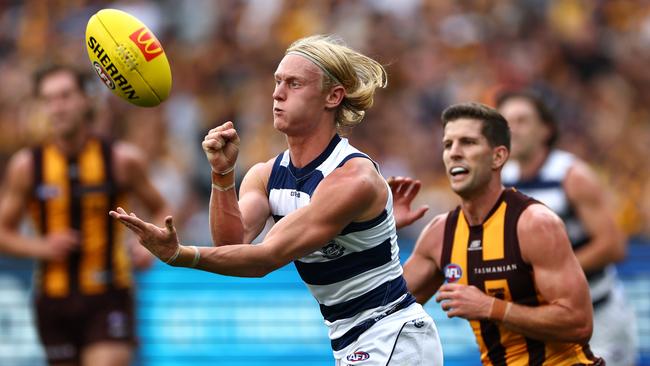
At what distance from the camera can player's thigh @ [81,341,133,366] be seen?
341 inches

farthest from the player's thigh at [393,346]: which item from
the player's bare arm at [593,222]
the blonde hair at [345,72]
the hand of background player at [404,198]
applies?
the player's bare arm at [593,222]

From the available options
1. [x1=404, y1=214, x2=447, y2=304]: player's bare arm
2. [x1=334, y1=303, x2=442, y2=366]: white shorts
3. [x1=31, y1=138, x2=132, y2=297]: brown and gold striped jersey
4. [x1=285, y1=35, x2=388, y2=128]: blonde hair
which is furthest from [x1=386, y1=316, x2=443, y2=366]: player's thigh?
[x1=31, y1=138, x2=132, y2=297]: brown and gold striped jersey

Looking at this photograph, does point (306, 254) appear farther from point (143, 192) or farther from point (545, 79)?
point (545, 79)

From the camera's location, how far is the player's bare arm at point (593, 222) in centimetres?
799

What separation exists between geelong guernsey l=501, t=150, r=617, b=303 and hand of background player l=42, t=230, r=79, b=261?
11.6ft

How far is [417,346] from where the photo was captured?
18.8 ft

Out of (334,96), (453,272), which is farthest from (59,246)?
(334,96)

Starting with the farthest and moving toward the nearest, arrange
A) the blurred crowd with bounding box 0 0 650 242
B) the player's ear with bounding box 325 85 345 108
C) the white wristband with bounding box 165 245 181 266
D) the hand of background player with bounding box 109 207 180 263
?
the blurred crowd with bounding box 0 0 650 242
the player's ear with bounding box 325 85 345 108
the white wristband with bounding box 165 245 181 266
the hand of background player with bounding box 109 207 180 263

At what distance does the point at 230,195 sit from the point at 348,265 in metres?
0.69

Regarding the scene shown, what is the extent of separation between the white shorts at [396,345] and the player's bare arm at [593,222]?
2572 mm

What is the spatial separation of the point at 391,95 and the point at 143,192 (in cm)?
591

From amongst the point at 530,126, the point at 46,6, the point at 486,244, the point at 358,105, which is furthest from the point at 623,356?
the point at 46,6

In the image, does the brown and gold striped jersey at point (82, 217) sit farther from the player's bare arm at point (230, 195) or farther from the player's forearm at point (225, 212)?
the player's forearm at point (225, 212)

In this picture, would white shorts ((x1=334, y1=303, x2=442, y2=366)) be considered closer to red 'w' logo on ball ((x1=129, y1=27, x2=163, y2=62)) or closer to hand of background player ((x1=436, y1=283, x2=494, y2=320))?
hand of background player ((x1=436, y1=283, x2=494, y2=320))
